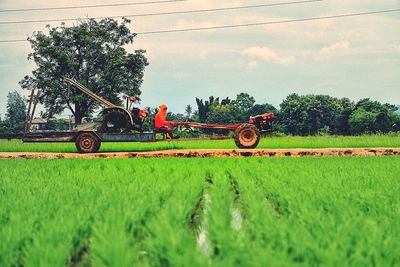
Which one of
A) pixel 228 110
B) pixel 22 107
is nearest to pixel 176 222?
pixel 228 110

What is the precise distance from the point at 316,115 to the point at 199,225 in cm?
6470

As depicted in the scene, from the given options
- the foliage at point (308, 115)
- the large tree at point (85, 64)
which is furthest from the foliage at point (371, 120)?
the large tree at point (85, 64)

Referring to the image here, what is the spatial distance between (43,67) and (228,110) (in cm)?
3044

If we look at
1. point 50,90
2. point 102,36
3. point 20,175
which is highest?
point 102,36

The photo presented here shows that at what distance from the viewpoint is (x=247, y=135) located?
18.5 m

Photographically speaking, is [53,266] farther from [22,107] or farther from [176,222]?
[22,107]

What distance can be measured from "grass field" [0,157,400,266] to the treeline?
149 feet

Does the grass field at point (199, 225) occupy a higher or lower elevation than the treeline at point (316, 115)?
lower

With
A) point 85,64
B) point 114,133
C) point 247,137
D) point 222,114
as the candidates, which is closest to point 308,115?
point 222,114

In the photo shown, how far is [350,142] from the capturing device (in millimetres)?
21578

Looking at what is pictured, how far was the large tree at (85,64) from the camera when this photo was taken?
3372 centimetres

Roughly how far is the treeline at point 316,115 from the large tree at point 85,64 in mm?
21780

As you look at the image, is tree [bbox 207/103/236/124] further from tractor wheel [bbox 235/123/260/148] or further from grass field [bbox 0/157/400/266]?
grass field [bbox 0/157/400/266]

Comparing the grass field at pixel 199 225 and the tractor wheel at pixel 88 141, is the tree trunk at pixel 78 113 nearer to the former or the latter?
the tractor wheel at pixel 88 141
